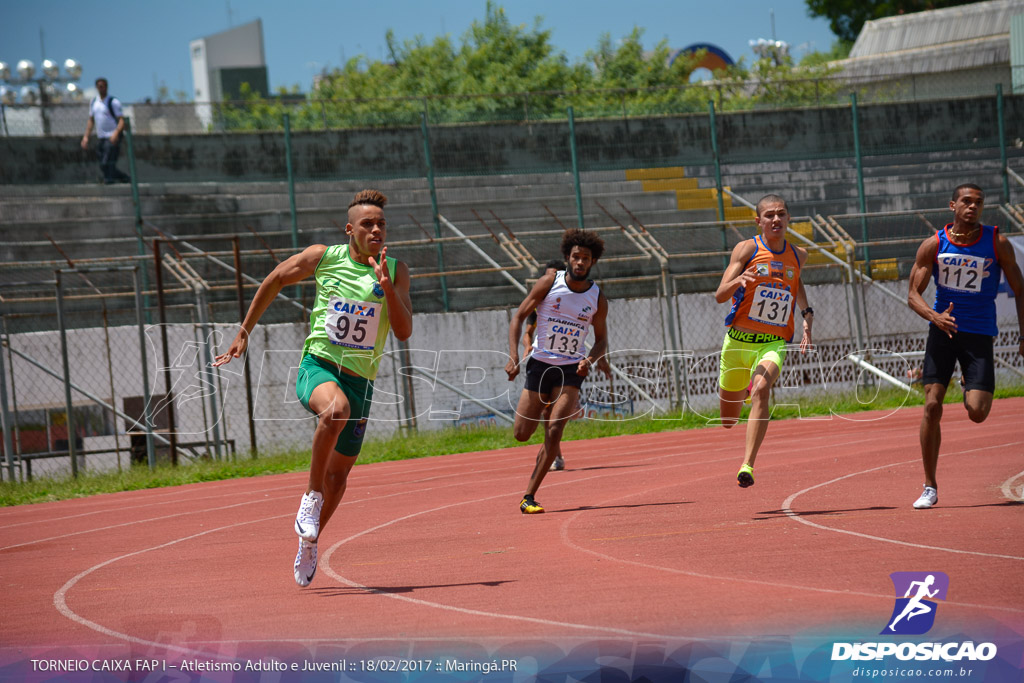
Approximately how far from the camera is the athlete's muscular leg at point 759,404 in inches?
358

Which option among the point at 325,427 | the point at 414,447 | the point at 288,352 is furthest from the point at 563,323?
the point at 288,352

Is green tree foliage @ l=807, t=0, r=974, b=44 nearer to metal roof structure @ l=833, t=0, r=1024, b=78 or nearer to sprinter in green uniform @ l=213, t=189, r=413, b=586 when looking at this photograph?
metal roof structure @ l=833, t=0, r=1024, b=78

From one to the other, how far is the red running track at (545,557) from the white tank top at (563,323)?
51.7 inches

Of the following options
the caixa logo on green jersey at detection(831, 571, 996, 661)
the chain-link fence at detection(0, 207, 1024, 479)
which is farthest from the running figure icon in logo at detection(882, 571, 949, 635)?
the chain-link fence at detection(0, 207, 1024, 479)

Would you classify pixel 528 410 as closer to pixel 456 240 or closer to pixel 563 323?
pixel 563 323

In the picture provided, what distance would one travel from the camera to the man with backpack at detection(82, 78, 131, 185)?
76.3 feet

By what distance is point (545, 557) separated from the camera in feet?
24.4

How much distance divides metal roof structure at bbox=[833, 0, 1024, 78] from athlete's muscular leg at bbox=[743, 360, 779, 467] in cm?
3541

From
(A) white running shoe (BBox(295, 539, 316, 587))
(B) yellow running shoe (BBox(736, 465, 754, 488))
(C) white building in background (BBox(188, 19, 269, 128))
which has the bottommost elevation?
(B) yellow running shoe (BBox(736, 465, 754, 488))

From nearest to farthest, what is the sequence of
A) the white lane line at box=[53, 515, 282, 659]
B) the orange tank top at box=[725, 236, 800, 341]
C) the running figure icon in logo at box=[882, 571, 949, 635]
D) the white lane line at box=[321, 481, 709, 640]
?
the running figure icon in logo at box=[882, 571, 949, 635]
the white lane line at box=[321, 481, 709, 640]
the white lane line at box=[53, 515, 282, 659]
the orange tank top at box=[725, 236, 800, 341]

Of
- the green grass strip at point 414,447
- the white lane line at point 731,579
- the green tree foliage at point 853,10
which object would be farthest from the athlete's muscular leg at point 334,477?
the green tree foliage at point 853,10

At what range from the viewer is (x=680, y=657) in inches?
185

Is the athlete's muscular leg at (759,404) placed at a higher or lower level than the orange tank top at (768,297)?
lower

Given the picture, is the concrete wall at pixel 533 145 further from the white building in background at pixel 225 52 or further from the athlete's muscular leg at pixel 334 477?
the white building in background at pixel 225 52
